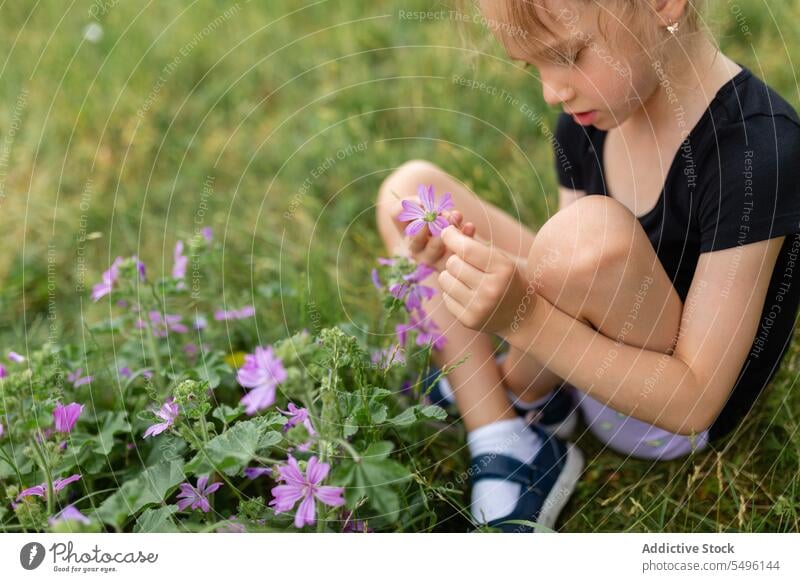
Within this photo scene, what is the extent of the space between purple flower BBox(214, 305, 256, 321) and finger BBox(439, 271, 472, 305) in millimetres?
404

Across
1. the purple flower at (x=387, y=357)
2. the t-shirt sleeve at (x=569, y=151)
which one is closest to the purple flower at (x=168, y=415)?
the purple flower at (x=387, y=357)

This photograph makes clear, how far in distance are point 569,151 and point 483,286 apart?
0.45 m

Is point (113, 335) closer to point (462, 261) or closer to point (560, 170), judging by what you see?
point (462, 261)

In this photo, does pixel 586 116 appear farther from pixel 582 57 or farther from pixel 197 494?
pixel 197 494

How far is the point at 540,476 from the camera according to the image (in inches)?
46.3

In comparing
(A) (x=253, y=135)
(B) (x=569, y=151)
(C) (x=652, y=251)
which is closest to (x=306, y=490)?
(C) (x=652, y=251)

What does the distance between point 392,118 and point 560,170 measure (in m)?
0.55

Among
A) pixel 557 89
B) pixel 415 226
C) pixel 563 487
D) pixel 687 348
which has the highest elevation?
pixel 557 89

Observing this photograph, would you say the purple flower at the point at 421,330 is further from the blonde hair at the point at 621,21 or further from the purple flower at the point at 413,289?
the blonde hair at the point at 621,21

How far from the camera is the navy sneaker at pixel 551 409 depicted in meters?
1.28

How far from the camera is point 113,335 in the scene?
53.4 inches

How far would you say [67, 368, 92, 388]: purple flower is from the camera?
115cm
